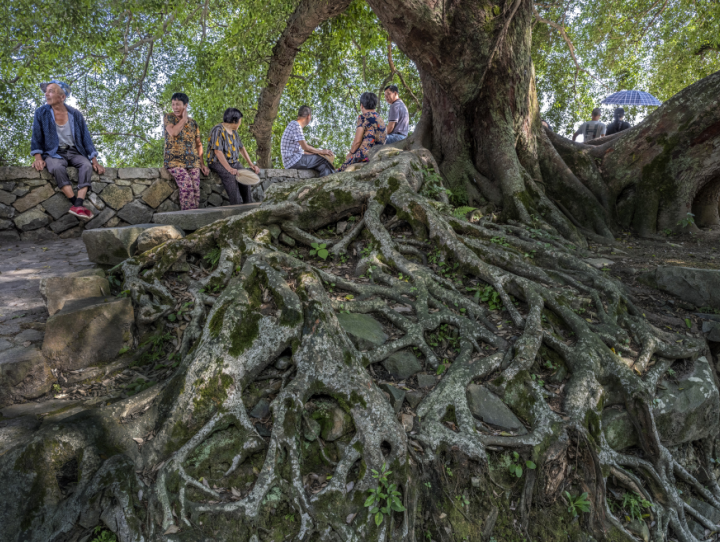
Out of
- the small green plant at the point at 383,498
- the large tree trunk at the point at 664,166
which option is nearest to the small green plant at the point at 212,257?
the small green plant at the point at 383,498

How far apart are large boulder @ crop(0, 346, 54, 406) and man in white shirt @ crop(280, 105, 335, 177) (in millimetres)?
5090

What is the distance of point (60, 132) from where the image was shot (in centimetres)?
581

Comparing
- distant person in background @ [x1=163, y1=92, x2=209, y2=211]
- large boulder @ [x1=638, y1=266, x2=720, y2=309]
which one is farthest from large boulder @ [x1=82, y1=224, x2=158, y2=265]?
large boulder @ [x1=638, y1=266, x2=720, y2=309]

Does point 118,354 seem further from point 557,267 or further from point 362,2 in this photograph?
point 362,2

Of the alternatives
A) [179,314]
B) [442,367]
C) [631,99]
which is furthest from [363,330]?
[631,99]

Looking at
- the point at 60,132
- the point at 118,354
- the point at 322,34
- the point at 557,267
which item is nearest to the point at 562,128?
the point at 322,34

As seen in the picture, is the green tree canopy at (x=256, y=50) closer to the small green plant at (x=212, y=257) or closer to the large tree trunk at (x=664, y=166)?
the large tree trunk at (x=664, y=166)

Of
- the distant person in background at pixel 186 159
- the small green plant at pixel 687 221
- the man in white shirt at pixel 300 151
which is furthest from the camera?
the man in white shirt at pixel 300 151

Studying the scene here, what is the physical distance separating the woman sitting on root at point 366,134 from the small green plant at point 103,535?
209 inches

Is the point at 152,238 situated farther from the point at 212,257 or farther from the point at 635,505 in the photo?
the point at 635,505

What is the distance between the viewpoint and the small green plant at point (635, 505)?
248cm

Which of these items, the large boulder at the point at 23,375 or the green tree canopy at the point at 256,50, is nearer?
the large boulder at the point at 23,375

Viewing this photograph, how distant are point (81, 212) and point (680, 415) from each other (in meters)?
7.28

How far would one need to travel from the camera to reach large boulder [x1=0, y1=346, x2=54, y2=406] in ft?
8.47
